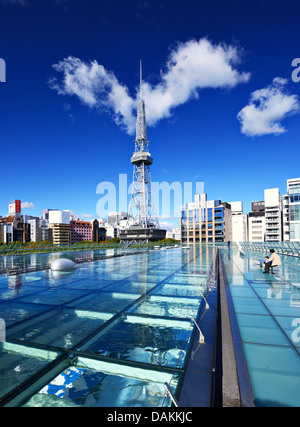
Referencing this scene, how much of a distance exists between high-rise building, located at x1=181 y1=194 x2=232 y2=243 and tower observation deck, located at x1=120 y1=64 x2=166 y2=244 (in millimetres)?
13007

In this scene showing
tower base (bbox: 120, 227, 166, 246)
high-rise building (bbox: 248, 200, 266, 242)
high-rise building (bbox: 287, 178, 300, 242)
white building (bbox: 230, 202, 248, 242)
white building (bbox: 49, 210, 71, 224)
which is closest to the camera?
high-rise building (bbox: 287, 178, 300, 242)

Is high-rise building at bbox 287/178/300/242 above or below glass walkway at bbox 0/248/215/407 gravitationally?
above

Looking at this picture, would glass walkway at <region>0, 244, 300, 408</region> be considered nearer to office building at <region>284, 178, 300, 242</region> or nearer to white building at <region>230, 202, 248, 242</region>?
office building at <region>284, 178, 300, 242</region>

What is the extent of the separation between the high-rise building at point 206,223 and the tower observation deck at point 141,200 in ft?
42.7

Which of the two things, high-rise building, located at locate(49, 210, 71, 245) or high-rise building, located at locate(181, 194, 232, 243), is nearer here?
high-rise building, located at locate(181, 194, 232, 243)

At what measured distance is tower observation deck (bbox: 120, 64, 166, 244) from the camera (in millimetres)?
89000

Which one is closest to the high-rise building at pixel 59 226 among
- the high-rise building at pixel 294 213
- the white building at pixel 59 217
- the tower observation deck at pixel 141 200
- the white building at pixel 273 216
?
the white building at pixel 59 217

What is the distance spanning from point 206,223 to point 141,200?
2931 centimetres

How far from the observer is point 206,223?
316 ft

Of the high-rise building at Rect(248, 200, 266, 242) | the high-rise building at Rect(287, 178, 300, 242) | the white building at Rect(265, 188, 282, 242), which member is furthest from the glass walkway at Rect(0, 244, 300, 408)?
the high-rise building at Rect(248, 200, 266, 242)

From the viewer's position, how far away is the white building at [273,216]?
3130 inches

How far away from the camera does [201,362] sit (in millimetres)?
3043
